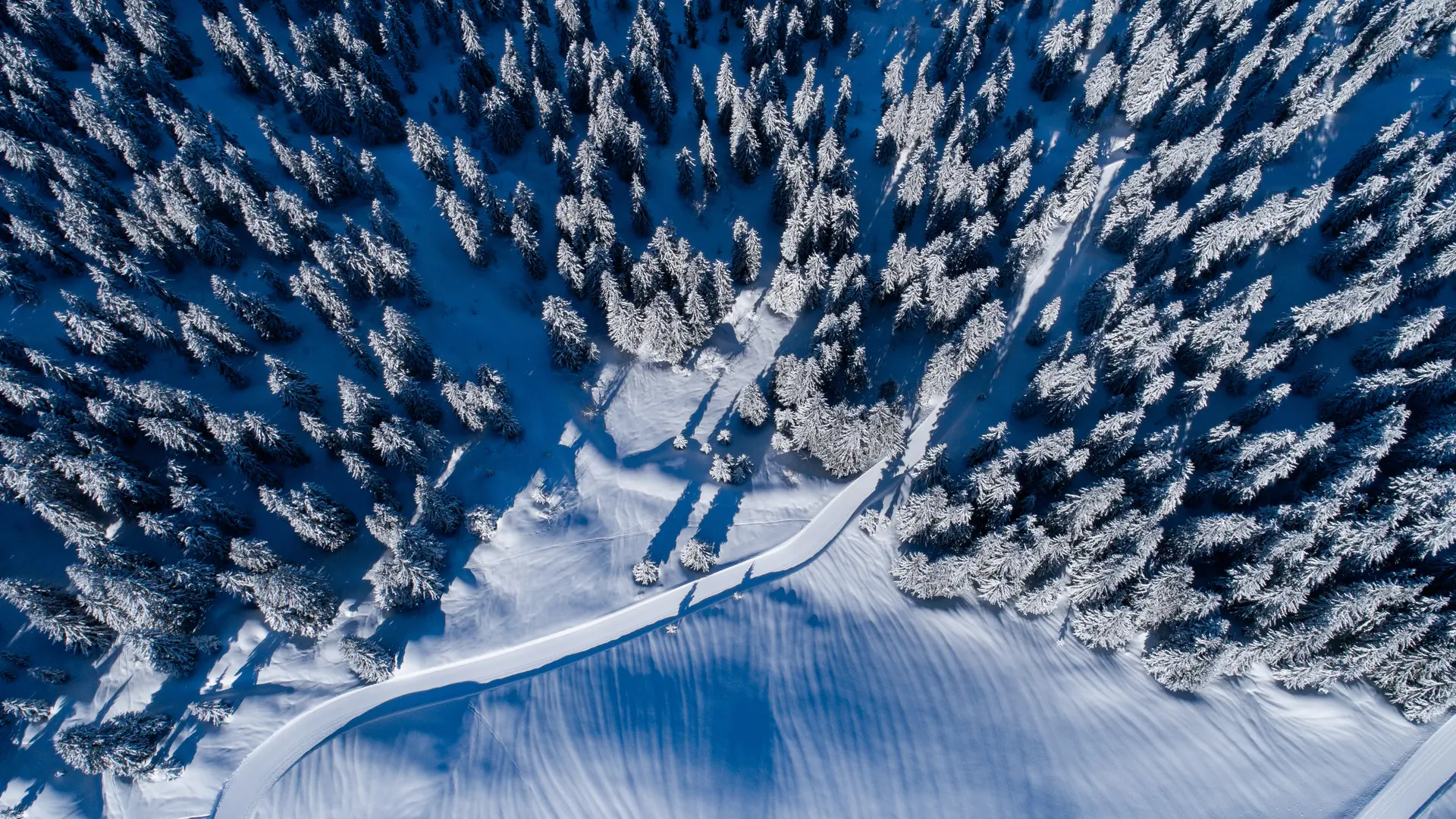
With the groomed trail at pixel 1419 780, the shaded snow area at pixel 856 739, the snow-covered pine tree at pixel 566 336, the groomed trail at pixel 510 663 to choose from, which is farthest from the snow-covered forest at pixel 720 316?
the groomed trail at pixel 1419 780

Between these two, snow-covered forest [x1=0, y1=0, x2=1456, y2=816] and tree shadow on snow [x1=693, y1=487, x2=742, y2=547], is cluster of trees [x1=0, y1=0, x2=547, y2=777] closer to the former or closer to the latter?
snow-covered forest [x1=0, y1=0, x2=1456, y2=816]

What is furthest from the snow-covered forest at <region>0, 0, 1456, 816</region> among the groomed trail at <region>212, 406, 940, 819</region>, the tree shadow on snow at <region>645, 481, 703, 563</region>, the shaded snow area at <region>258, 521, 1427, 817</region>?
the shaded snow area at <region>258, 521, 1427, 817</region>

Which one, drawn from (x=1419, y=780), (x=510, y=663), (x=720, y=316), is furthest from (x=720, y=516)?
(x=1419, y=780)

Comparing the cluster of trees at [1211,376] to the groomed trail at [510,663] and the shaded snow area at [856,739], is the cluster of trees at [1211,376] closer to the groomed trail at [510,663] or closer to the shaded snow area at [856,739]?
the shaded snow area at [856,739]

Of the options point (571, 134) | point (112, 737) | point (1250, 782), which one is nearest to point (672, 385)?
point (571, 134)

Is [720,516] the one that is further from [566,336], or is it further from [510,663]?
[566,336]
